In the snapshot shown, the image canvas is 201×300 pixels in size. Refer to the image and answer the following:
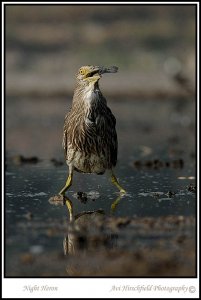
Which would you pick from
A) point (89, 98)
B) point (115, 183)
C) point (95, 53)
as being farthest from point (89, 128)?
point (95, 53)

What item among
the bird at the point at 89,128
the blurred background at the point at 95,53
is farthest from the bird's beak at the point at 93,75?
the blurred background at the point at 95,53

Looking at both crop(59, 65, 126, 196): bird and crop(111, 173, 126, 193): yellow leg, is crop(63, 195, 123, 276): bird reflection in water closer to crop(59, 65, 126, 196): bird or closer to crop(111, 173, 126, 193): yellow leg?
crop(59, 65, 126, 196): bird

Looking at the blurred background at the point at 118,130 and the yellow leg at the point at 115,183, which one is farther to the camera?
the yellow leg at the point at 115,183

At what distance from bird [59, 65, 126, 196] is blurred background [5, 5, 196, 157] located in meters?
12.0

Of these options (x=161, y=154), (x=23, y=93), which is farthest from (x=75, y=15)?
(x=161, y=154)

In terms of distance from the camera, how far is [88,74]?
1042cm

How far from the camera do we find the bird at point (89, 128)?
10.4 m

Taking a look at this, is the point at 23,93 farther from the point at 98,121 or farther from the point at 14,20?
the point at 98,121

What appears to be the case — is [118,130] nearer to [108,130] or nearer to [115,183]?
[115,183]

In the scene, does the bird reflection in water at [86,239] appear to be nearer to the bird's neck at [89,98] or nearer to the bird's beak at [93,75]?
the bird's neck at [89,98]

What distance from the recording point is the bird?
10445 millimetres

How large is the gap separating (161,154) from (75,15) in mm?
22342

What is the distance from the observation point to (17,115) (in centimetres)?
2392

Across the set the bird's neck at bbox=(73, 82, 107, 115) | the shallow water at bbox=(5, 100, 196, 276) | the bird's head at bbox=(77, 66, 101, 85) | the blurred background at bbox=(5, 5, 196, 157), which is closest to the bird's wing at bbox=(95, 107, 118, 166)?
the bird's neck at bbox=(73, 82, 107, 115)
